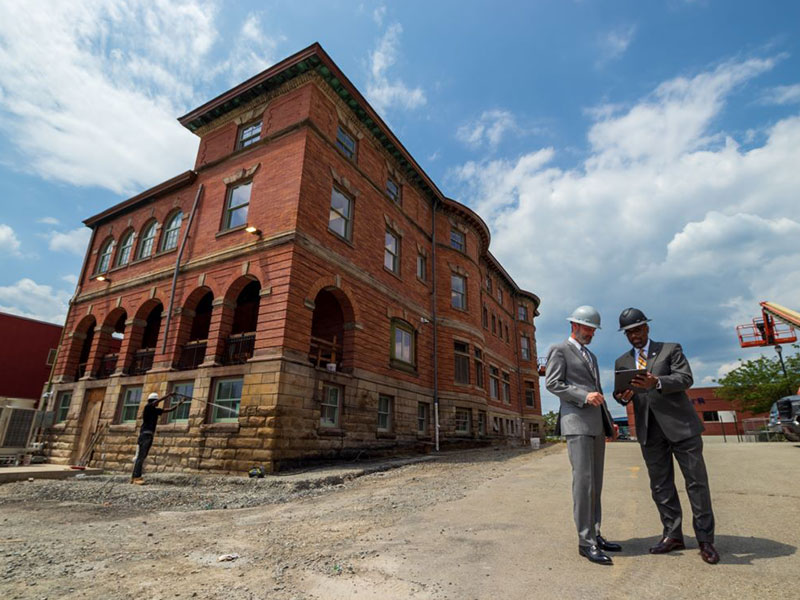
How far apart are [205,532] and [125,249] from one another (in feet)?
56.9

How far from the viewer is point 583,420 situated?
346 cm

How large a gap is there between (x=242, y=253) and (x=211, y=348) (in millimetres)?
3052

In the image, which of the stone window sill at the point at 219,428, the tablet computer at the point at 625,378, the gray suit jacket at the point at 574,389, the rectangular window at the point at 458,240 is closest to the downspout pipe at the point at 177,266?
the stone window sill at the point at 219,428

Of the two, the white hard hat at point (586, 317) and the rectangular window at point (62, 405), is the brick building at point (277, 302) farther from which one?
the white hard hat at point (586, 317)

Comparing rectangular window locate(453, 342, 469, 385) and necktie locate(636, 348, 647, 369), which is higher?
rectangular window locate(453, 342, 469, 385)

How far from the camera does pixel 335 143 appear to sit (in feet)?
48.4

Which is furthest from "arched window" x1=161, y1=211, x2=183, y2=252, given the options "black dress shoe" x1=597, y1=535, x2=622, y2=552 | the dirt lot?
"black dress shoe" x1=597, y1=535, x2=622, y2=552

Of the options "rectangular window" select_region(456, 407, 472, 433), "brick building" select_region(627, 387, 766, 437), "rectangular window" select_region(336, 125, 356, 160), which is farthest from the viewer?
"brick building" select_region(627, 387, 766, 437)

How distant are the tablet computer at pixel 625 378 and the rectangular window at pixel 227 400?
10199 mm

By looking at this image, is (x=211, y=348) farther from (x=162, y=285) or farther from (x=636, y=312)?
(x=636, y=312)

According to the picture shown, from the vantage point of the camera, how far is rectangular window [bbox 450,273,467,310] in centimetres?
2128

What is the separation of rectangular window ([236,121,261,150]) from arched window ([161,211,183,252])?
380 centimetres

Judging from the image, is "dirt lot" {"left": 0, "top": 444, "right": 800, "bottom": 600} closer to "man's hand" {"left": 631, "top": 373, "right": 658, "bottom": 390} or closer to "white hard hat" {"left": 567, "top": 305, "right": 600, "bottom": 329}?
"man's hand" {"left": 631, "top": 373, "right": 658, "bottom": 390}

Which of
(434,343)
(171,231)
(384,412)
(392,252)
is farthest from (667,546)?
(171,231)
